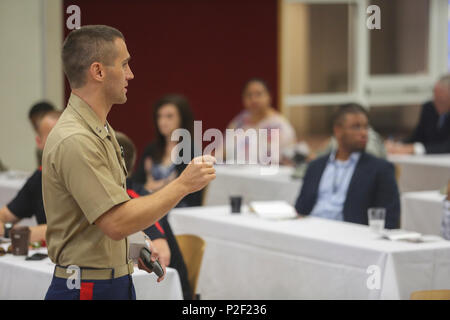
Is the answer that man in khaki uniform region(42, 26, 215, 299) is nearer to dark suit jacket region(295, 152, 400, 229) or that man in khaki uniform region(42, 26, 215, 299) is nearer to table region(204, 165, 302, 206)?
dark suit jacket region(295, 152, 400, 229)

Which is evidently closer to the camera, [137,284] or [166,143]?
[137,284]

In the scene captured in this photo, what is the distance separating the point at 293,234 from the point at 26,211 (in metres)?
1.30

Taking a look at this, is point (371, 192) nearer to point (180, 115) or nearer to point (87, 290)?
point (180, 115)

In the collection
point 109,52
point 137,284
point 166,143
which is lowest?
point 137,284

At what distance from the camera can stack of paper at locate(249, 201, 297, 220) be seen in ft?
14.6

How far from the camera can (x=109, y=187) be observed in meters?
1.99

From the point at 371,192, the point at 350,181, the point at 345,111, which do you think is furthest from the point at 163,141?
the point at 371,192

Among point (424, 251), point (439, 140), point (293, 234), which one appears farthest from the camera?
point (439, 140)

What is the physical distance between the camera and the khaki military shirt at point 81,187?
197cm

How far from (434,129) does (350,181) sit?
2.89 meters

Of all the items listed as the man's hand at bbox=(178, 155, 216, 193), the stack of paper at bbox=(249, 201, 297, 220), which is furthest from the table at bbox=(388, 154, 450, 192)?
the man's hand at bbox=(178, 155, 216, 193)

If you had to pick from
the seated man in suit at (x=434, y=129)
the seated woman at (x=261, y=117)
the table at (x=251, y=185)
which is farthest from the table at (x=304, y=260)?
the seated woman at (x=261, y=117)
